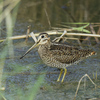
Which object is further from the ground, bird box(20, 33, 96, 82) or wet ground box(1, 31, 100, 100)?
bird box(20, 33, 96, 82)

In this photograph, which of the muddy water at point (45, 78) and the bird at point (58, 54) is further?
the bird at point (58, 54)

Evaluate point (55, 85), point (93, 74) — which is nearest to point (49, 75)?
point (55, 85)

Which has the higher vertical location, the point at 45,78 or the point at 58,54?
the point at 58,54

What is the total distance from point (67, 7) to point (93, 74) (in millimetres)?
4792

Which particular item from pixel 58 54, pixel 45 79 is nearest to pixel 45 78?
pixel 45 79

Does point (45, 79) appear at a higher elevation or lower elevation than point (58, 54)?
lower

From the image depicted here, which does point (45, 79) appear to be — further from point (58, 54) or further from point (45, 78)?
point (58, 54)

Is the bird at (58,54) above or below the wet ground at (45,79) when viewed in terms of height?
above

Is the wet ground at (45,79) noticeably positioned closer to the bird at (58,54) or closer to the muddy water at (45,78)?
the muddy water at (45,78)

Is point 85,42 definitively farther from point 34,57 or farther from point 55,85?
point 55,85

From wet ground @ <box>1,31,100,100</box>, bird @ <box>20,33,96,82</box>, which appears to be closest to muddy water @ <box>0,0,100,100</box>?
wet ground @ <box>1,31,100,100</box>

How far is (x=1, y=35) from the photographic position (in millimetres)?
6133

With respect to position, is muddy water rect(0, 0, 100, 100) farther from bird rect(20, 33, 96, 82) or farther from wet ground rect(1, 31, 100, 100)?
bird rect(20, 33, 96, 82)

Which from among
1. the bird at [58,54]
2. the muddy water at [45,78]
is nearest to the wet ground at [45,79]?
the muddy water at [45,78]
